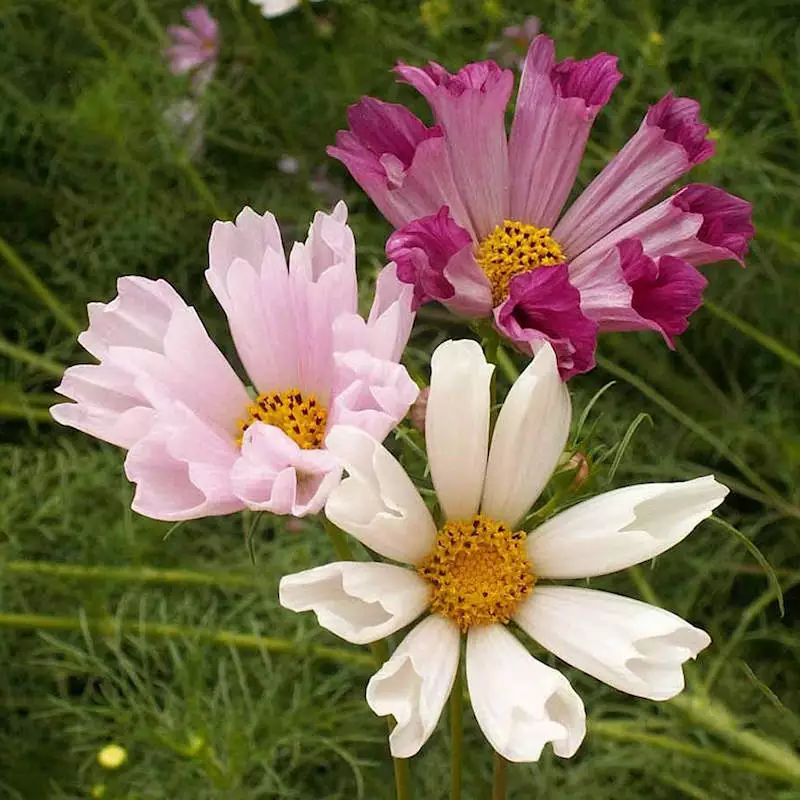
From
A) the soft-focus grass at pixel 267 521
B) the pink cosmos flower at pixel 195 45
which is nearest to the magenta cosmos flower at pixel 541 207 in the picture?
the soft-focus grass at pixel 267 521

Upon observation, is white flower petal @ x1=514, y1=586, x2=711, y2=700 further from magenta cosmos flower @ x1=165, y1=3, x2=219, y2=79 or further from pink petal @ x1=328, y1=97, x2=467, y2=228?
magenta cosmos flower @ x1=165, y1=3, x2=219, y2=79

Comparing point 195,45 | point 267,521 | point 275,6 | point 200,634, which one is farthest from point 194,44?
point 200,634

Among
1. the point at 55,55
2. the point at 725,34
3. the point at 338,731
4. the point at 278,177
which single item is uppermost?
the point at 725,34

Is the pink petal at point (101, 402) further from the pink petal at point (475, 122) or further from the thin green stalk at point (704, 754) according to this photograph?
the thin green stalk at point (704, 754)

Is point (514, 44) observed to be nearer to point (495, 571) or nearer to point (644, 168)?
point (644, 168)

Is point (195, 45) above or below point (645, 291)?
below

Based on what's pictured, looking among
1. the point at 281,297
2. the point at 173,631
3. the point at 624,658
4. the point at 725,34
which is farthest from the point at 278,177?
the point at 624,658

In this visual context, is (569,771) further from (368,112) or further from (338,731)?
(368,112)
